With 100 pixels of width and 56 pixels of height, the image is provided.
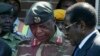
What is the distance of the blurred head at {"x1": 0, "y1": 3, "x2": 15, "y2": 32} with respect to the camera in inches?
213

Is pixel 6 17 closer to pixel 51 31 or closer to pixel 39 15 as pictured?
pixel 39 15

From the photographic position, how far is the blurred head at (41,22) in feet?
15.5

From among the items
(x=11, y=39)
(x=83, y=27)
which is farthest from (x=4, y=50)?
(x=83, y=27)

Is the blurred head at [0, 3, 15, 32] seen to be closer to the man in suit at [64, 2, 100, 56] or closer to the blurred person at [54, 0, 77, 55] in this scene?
the blurred person at [54, 0, 77, 55]

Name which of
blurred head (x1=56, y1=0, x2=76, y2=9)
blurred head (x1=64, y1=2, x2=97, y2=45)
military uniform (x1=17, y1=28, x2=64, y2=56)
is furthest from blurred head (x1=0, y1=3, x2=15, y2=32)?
blurred head (x1=64, y1=2, x2=97, y2=45)

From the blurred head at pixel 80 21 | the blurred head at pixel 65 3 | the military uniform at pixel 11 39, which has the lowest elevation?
the military uniform at pixel 11 39

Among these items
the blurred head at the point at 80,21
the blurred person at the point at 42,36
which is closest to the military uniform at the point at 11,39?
the blurred person at the point at 42,36

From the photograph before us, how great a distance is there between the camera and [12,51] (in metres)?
5.05

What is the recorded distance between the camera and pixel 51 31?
15.5ft

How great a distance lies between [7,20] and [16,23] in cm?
60

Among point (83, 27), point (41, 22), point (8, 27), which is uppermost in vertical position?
point (83, 27)

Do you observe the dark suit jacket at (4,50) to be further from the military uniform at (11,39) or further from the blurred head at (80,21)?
the blurred head at (80,21)

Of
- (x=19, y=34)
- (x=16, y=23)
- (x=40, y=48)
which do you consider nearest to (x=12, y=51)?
(x=40, y=48)

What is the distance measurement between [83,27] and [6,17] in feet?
6.57
